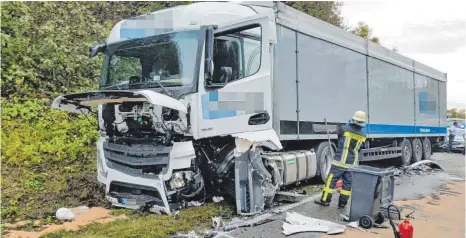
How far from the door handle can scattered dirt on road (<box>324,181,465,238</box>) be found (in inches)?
73.8

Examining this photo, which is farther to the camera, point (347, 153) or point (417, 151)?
point (417, 151)

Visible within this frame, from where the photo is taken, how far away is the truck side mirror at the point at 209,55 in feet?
16.9

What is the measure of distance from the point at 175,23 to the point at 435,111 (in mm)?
12344

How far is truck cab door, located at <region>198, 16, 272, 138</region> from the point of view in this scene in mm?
5270

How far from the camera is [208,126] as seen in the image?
532 cm

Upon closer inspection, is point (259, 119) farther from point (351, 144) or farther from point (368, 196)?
point (368, 196)

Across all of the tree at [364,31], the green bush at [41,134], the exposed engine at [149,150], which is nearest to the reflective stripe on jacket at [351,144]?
the exposed engine at [149,150]

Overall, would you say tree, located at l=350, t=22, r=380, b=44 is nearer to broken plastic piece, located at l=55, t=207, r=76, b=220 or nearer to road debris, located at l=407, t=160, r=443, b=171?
road debris, located at l=407, t=160, r=443, b=171

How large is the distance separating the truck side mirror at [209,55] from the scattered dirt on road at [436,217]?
2547mm

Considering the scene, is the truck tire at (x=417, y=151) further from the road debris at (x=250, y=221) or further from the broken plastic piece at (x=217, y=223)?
the broken plastic piece at (x=217, y=223)

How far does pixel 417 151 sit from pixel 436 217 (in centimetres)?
790

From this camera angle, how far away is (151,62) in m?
5.59

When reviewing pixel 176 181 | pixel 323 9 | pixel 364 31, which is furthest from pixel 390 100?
pixel 364 31

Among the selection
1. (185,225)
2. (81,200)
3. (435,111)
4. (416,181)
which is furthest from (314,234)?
(435,111)
